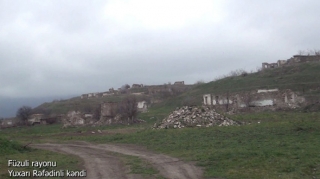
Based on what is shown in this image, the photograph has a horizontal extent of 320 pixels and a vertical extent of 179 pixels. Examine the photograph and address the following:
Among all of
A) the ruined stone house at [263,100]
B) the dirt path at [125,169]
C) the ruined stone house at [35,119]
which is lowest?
the dirt path at [125,169]

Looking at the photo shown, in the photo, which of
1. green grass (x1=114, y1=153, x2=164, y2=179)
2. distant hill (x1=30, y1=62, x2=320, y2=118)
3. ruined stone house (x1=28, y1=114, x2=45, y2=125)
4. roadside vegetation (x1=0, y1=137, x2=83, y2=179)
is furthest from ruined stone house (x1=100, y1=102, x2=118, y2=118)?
green grass (x1=114, y1=153, x2=164, y2=179)

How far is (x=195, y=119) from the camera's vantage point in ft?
93.8

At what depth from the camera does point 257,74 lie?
6894cm

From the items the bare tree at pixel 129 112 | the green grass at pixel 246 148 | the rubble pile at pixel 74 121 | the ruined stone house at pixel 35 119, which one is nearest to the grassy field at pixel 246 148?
the green grass at pixel 246 148

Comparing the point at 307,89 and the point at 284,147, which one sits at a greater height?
the point at 307,89

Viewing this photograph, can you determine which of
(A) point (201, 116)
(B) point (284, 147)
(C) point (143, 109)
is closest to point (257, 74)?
(C) point (143, 109)

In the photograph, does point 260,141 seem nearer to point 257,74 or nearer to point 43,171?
point 43,171

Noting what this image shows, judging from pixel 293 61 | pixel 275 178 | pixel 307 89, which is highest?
pixel 293 61

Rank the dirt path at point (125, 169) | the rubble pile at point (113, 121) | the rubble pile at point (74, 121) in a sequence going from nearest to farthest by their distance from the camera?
the dirt path at point (125, 169) → the rubble pile at point (113, 121) → the rubble pile at point (74, 121)

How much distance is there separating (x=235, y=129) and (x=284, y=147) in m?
6.56

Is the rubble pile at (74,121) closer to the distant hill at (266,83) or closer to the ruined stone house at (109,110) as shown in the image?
the ruined stone house at (109,110)

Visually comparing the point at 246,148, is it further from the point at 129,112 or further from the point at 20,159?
the point at 129,112

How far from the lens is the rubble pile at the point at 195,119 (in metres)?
28.1

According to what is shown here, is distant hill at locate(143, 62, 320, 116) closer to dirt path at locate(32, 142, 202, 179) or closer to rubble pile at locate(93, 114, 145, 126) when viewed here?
rubble pile at locate(93, 114, 145, 126)
